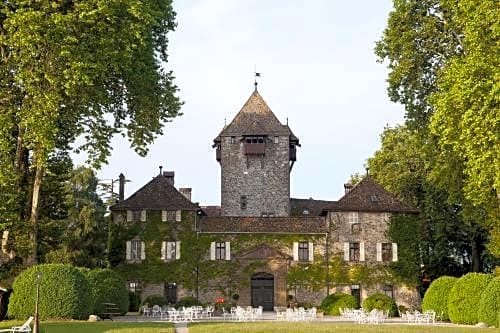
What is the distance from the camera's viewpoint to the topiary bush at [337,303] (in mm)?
36844

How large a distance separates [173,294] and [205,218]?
4.62m

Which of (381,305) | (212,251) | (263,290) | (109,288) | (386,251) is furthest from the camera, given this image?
(212,251)

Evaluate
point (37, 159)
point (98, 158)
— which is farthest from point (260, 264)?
point (37, 159)

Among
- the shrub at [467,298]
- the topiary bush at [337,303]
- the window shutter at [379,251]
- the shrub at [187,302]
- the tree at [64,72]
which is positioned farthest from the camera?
the window shutter at [379,251]

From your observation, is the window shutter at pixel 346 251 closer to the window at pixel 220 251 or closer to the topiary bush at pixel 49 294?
the window at pixel 220 251

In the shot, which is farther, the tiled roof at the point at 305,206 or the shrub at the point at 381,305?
the tiled roof at the point at 305,206

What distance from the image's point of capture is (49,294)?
2669 centimetres

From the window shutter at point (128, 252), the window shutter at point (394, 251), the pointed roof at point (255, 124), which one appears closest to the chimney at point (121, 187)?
the window shutter at point (128, 252)

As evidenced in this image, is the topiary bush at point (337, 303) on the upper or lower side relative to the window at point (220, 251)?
lower

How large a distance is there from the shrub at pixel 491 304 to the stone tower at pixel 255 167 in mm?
26889

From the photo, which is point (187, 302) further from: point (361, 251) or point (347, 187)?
point (347, 187)

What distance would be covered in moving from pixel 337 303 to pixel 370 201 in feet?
27.4

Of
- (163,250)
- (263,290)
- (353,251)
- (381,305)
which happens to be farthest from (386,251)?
(163,250)

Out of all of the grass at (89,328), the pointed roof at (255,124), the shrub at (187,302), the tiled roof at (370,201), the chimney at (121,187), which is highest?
the pointed roof at (255,124)
